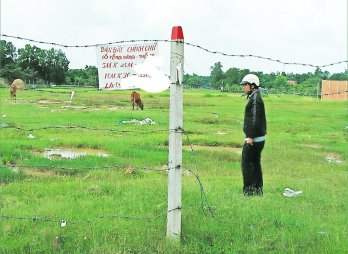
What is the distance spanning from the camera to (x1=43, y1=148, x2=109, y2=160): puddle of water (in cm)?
1051

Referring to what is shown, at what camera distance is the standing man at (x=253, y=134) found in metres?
7.06

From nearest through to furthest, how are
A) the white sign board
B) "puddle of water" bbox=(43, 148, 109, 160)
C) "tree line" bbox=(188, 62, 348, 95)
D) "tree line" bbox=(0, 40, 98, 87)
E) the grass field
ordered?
the white sign board < the grass field < "tree line" bbox=(0, 40, 98, 87) < "tree line" bbox=(188, 62, 348, 95) < "puddle of water" bbox=(43, 148, 109, 160)

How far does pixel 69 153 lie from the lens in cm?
1115

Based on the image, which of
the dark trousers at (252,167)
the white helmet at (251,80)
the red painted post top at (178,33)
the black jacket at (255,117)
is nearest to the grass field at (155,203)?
the dark trousers at (252,167)

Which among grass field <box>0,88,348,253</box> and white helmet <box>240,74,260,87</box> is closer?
grass field <box>0,88,348,253</box>

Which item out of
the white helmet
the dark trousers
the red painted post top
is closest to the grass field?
the dark trousers

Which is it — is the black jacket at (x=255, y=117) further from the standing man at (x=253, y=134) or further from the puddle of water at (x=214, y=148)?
the puddle of water at (x=214, y=148)

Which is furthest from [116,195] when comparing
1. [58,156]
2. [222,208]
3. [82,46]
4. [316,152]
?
[316,152]

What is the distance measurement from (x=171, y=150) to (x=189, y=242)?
0.92 meters

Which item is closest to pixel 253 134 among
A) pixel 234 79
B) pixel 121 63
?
pixel 121 63

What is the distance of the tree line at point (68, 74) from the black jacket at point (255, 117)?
525 mm

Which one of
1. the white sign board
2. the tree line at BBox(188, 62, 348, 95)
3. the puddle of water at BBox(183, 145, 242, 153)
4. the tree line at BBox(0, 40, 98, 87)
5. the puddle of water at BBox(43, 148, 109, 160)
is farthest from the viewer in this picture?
the puddle of water at BBox(183, 145, 242, 153)

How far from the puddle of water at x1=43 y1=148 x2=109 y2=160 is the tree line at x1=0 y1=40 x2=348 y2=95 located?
1572 mm

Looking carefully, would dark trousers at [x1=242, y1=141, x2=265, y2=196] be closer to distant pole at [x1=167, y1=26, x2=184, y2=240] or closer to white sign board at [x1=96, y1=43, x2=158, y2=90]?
distant pole at [x1=167, y1=26, x2=184, y2=240]
